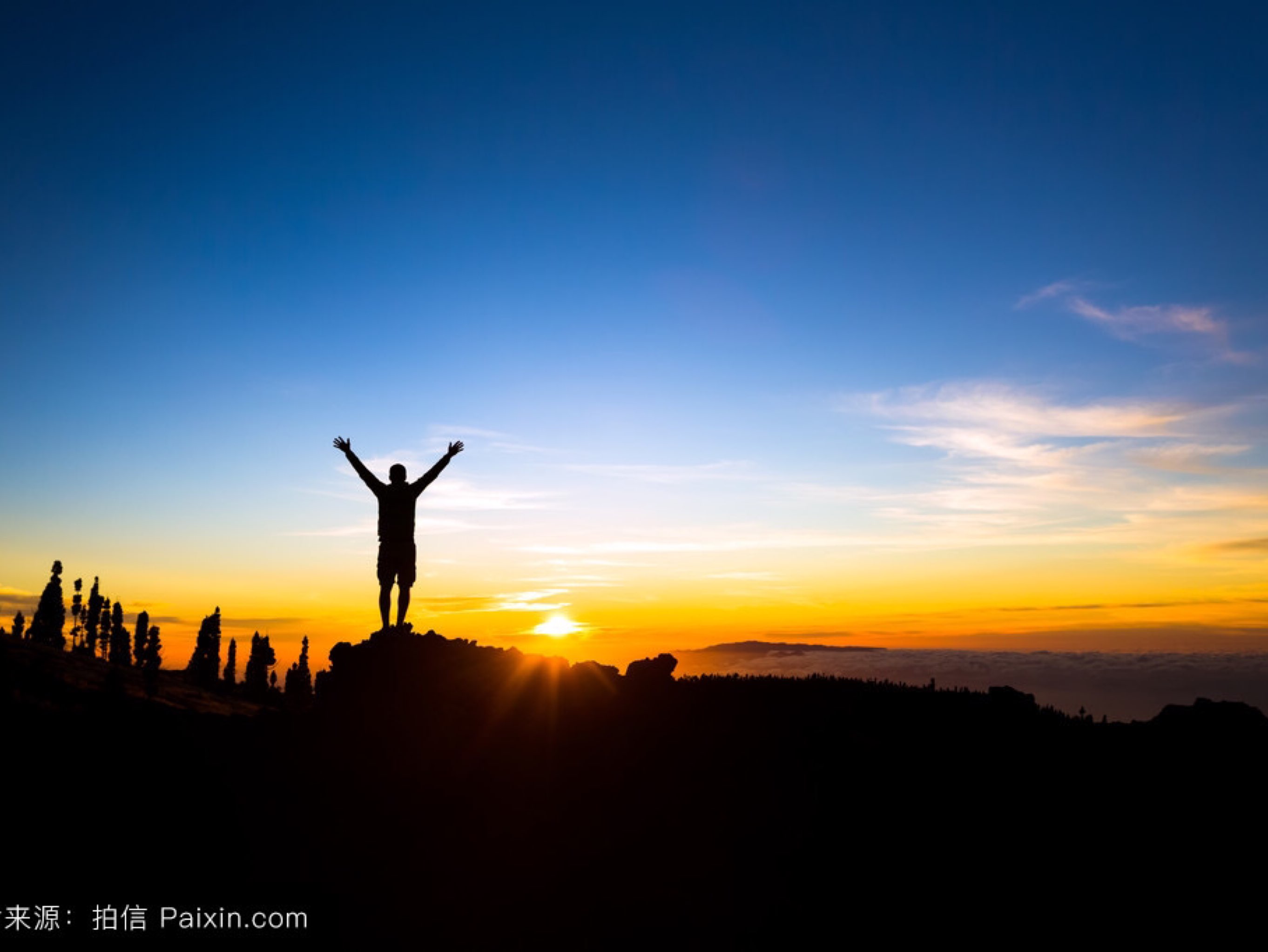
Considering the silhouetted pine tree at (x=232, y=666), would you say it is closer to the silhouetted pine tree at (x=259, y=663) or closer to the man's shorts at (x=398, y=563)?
the silhouetted pine tree at (x=259, y=663)

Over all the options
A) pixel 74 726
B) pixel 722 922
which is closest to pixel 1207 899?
pixel 722 922

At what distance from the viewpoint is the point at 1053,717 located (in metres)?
19.1

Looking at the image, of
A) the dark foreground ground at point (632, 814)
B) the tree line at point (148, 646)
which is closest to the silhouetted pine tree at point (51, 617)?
the tree line at point (148, 646)

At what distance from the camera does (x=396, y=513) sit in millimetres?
20234

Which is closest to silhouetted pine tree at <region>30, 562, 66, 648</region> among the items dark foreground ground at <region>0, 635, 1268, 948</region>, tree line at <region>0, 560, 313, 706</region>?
tree line at <region>0, 560, 313, 706</region>

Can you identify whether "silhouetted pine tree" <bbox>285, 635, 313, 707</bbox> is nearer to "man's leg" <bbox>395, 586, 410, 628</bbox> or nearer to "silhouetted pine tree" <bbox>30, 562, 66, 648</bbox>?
"silhouetted pine tree" <bbox>30, 562, 66, 648</bbox>

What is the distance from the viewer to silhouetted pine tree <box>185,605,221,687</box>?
14688cm

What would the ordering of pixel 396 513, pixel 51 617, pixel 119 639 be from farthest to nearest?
pixel 119 639
pixel 51 617
pixel 396 513

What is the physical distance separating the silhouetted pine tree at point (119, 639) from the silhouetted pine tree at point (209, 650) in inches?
680

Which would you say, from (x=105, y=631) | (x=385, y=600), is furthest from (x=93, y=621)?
(x=385, y=600)

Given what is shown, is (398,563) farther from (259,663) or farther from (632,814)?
(259,663)

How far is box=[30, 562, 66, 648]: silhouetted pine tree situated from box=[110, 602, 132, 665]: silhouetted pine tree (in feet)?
55.5

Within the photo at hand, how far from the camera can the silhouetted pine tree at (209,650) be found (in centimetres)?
14688

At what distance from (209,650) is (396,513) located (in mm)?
156491
